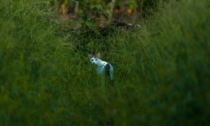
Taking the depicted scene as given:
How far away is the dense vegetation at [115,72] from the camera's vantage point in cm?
355

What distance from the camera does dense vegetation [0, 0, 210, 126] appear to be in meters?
3.55

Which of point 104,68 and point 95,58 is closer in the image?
point 104,68

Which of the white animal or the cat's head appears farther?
the cat's head

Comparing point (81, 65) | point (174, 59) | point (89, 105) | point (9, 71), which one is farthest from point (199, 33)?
point (81, 65)

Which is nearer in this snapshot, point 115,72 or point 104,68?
point 104,68

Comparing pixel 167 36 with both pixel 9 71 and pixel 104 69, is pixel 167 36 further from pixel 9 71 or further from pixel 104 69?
pixel 9 71

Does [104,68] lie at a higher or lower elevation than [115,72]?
higher

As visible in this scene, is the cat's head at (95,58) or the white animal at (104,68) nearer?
the white animal at (104,68)

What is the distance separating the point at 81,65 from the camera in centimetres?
568

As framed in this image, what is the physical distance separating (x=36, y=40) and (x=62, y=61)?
1.43 feet

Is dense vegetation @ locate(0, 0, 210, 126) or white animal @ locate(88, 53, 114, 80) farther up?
dense vegetation @ locate(0, 0, 210, 126)

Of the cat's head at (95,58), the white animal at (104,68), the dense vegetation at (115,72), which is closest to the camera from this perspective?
the dense vegetation at (115,72)

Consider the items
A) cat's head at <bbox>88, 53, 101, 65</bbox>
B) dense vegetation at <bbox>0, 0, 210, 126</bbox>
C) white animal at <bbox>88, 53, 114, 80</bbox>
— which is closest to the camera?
dense vegetation at <bbox>0, 0, 210, 126</bbox>

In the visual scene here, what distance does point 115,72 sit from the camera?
215 inches
